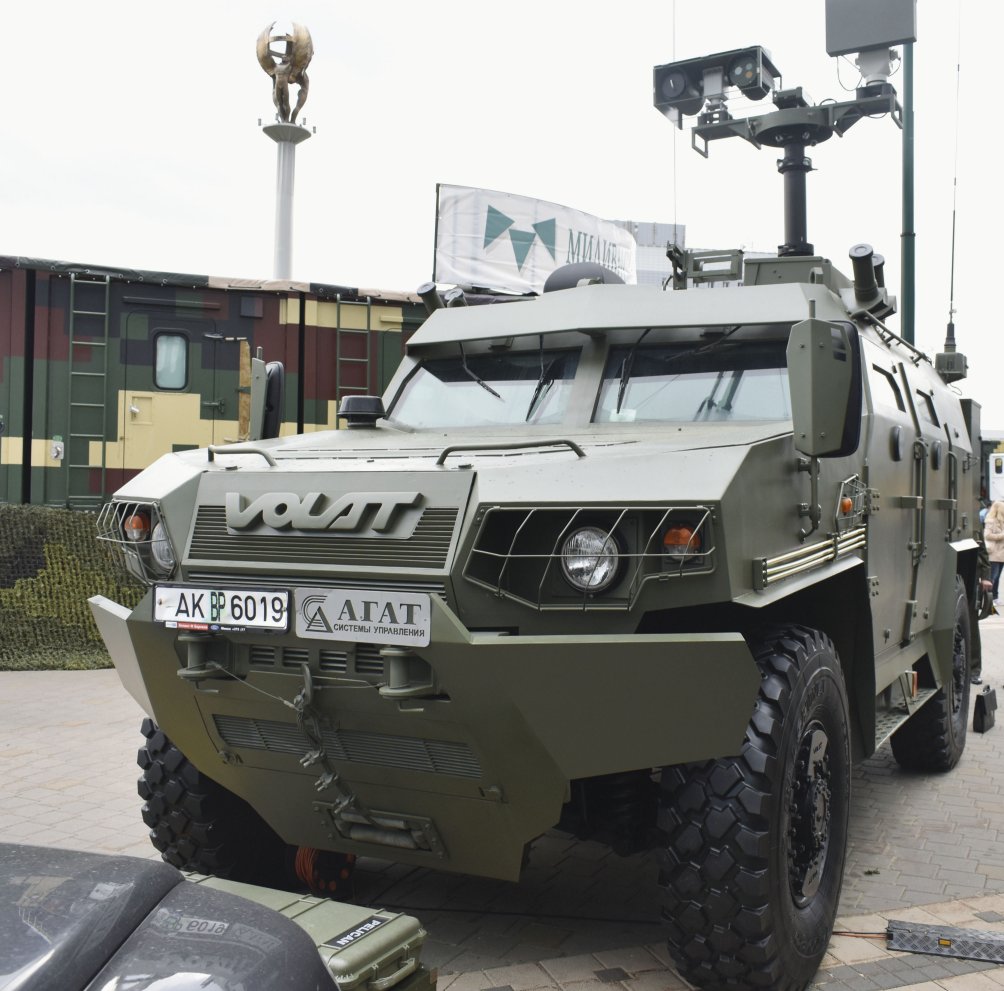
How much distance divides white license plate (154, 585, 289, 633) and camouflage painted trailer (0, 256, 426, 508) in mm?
7047

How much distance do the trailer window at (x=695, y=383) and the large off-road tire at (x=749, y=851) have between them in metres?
0.97

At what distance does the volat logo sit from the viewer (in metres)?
3.24

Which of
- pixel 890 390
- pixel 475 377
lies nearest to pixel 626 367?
pixel 475 377

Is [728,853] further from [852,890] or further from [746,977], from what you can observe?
[852,890]

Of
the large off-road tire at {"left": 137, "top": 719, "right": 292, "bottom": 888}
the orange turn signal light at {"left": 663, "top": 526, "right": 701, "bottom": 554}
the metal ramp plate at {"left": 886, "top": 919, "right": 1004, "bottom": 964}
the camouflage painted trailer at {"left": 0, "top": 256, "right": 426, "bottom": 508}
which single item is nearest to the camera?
the orange turn signal light at {"left": 663, "top": 526, "right": 701, "bottom": 554}

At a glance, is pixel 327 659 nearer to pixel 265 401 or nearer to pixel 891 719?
pixel 265 401

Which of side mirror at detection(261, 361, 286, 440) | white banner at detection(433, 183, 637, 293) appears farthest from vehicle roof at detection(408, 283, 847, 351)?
white banner at detection(433, 183, 637, 293)

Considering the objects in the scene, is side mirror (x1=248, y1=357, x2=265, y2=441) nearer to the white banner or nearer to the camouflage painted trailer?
the camouflage painted trailer

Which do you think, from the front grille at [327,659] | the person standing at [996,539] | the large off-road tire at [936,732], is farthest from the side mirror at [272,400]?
the person standing at [996,539]

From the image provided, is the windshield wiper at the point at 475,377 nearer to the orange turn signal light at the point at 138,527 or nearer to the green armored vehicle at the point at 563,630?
the green armored vehicle at the point at 563,630

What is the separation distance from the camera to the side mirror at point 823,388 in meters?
3.40

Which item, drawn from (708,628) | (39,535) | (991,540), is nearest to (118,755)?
(39,535)

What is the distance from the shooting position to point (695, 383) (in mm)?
4355

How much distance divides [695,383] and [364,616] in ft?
5.80
